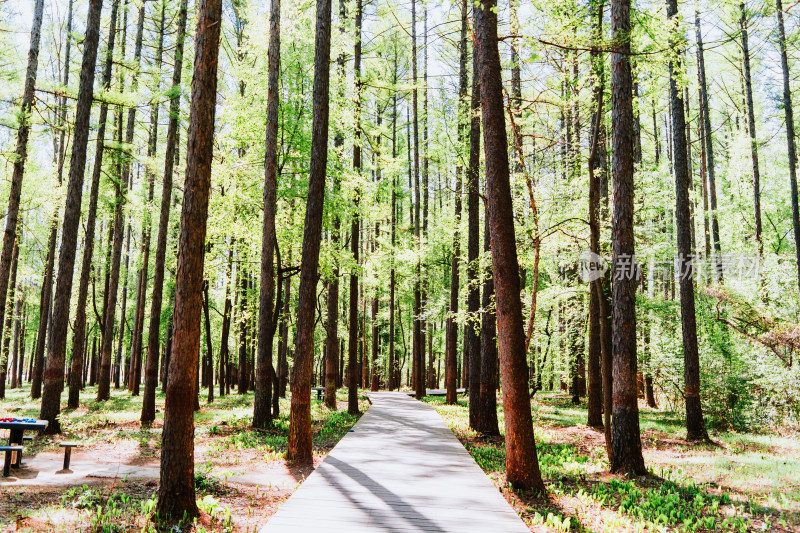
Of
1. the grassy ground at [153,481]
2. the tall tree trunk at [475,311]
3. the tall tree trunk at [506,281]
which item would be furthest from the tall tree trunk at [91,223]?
the tall tree trunk at [506,281]

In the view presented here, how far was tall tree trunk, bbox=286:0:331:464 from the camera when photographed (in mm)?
8727

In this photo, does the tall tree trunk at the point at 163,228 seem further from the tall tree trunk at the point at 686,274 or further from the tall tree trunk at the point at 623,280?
the tall tree trunk at the point at 686,274

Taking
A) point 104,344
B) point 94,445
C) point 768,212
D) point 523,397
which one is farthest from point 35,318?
point 768,212

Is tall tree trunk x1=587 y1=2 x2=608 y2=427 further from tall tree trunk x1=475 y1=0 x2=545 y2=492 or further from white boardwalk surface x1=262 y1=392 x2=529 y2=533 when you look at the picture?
white boardwalk surface x1=262 y1=392 x2=529 y2=533

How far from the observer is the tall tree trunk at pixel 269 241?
39.1 ft

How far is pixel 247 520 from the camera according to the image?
5.50m

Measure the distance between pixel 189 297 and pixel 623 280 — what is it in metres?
7.12

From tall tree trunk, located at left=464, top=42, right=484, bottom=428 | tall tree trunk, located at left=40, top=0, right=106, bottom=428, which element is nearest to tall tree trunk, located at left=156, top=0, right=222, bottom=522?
tall tree trunk, located at left=40, top=0, right=106, bottom=428

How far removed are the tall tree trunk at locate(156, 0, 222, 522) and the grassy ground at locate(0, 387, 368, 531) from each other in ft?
1.34

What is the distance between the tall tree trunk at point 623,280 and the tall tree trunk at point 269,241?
7607 millimetres

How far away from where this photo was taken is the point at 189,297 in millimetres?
5539

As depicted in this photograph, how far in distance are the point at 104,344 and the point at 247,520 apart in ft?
49.8

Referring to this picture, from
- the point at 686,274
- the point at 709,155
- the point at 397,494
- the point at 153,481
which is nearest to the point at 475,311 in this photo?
the point at 686,274

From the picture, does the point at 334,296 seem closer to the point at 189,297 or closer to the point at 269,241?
the point at 269,241
